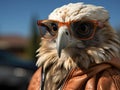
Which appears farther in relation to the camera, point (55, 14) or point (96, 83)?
point (55, 14)

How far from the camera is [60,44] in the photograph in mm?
2779

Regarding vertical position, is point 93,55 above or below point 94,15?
below

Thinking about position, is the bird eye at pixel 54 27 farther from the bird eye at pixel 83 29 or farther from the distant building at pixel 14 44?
the distant building at pixel 14 44

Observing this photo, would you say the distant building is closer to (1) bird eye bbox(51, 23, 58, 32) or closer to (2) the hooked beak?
(1) bird eye bbox(51, 23, 58, 32)

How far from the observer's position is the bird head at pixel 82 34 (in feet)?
9.37

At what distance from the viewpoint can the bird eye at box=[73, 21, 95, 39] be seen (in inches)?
114

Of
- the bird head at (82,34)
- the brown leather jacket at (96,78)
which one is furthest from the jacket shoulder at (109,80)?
the bird head at (82,34)

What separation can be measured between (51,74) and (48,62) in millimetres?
103

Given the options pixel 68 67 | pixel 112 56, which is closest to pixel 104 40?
pixel 112 56

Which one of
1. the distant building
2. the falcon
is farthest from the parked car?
the distant building

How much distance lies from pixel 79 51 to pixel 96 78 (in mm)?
275

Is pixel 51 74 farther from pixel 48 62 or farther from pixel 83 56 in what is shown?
pixel 83 56

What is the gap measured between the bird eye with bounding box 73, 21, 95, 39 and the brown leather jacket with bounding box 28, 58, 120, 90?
0.94 feet

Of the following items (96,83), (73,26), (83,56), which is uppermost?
(73,26)
